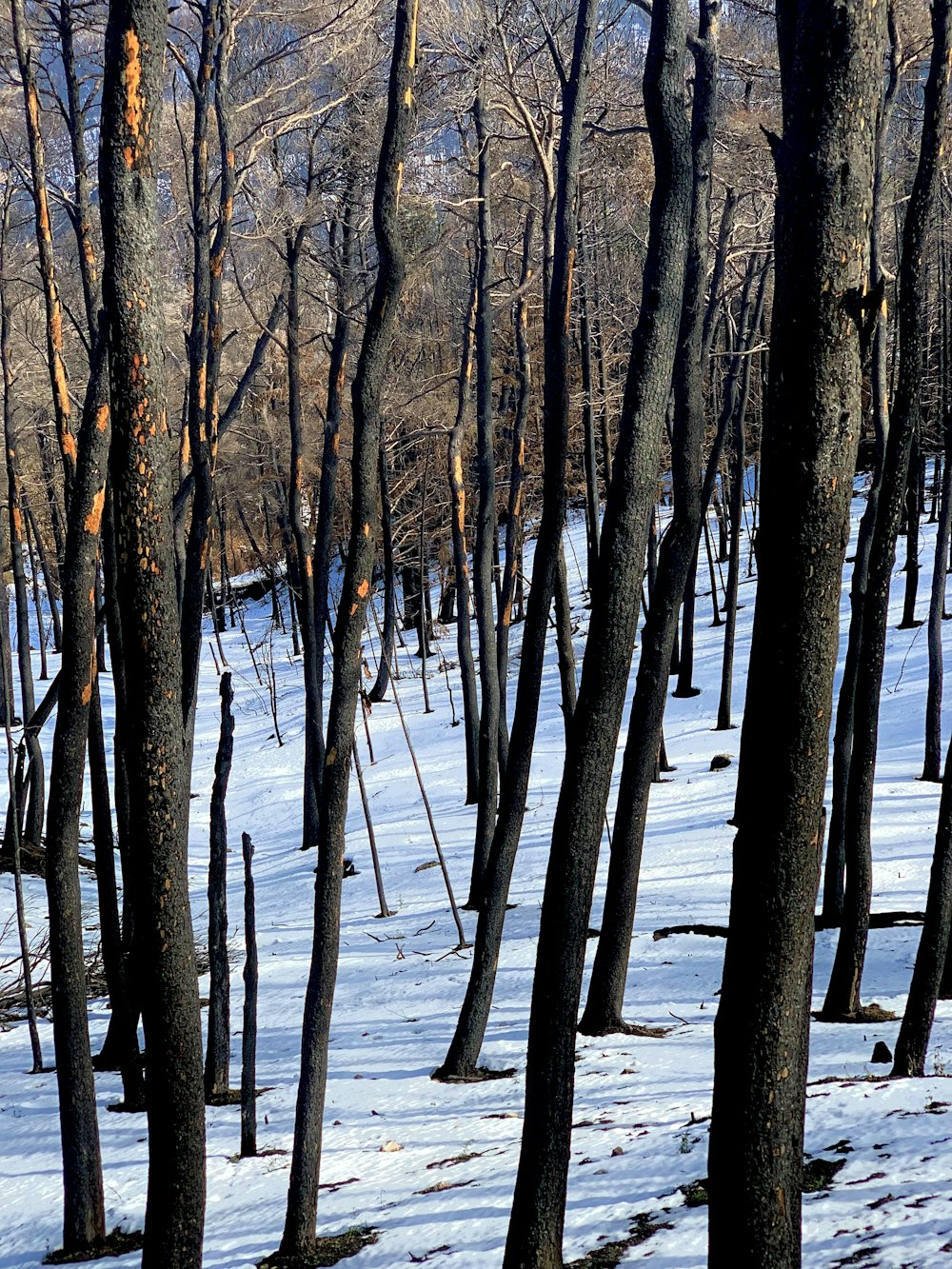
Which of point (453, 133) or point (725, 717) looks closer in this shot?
point (453, 133)

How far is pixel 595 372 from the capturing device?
22.7 metres

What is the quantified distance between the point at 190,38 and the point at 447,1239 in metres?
8.59

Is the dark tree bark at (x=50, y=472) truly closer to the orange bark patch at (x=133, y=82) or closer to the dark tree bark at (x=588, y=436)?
the dark tree bark at (x=588, y=436)

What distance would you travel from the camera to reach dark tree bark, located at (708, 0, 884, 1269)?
2.74 m

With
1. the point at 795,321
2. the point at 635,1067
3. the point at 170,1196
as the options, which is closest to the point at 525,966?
the point at 635,1067

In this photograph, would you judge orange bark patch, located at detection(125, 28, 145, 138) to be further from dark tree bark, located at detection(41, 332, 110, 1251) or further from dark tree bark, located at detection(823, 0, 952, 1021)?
dark tree bark, located at detection(823, 0, 952, 1021)

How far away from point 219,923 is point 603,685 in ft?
14.2

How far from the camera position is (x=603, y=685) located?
4.90m

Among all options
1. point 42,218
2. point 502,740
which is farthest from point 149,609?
point 502,740

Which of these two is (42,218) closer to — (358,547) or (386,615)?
(358,547)

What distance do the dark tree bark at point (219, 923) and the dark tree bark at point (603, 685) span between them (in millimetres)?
3394

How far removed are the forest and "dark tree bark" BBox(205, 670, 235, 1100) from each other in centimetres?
7

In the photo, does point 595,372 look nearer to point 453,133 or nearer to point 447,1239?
point 453,133

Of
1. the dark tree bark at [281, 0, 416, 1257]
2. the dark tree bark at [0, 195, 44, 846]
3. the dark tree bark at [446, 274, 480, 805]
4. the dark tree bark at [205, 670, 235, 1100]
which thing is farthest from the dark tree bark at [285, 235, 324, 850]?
the dark tree bark at [281, 0, 416, 1257]
